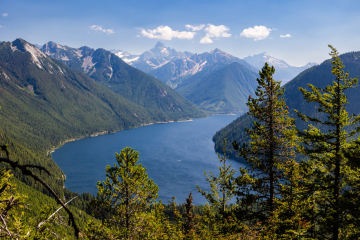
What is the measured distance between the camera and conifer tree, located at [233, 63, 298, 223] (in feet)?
49.0

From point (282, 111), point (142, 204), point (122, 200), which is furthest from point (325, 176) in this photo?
point (122, 200)

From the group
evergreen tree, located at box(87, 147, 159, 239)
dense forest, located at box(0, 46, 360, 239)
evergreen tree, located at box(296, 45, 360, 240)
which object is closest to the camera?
evergreen tree, located at box(296, 45, 360, 240)

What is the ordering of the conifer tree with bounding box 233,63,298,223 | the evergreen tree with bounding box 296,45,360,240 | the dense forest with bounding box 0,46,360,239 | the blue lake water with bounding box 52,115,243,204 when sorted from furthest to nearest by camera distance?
the blue lake water with bounding box 52,115,243,204 → the conifer tree with bounding box 233,63,298,223 → the dense forest with bounding box 0,46,360,239 → the evergreen tree with bounding box 296,45,360,240

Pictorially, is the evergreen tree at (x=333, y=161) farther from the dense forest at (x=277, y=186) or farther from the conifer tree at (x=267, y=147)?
the conifer tree at (x=267, y=147)

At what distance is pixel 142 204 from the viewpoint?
17.0 m

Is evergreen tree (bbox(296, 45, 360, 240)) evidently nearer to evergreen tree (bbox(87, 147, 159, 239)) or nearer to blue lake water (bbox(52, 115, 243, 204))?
evergreen tree (bbox(87, 147, 159, 239))

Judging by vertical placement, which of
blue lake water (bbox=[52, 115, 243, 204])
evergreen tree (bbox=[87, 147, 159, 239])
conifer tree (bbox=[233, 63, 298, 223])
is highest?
conifer tree (bbox=[233, 63, 298, 223])

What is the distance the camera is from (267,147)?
15.2 metres

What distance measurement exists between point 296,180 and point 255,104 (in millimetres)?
5466

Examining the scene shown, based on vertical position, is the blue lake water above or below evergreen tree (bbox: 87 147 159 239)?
below

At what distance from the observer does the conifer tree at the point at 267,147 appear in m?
14.9

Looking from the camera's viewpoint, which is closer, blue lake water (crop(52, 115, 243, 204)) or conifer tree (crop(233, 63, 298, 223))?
conifer tree (crop(233, 63, 298, 223))

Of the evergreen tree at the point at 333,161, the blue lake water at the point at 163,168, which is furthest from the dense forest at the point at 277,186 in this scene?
the blue lake water at the point at 163,168

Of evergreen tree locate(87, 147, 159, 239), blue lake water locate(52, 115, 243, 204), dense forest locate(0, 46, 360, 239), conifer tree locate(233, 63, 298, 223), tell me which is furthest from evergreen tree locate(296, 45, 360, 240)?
blue lake water locate(52, 115, 243, 204)
